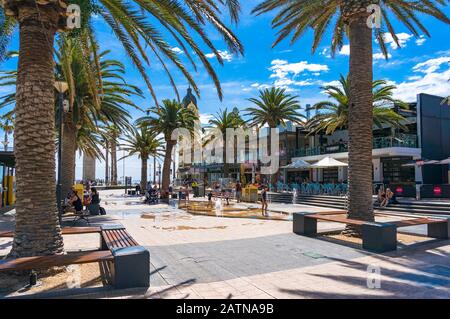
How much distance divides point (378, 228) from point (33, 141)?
292 inches

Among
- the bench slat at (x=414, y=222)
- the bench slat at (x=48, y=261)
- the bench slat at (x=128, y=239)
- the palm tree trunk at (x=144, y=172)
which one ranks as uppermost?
the palm tree trunk at (x=144, y=172)

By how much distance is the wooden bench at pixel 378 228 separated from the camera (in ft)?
27.2

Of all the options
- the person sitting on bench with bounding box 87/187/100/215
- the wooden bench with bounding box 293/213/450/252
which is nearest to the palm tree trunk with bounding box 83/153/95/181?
the person sitting on bench with bounding box 87/187/100/215

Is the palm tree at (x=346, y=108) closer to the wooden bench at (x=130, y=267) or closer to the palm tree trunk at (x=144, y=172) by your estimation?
the palm tree trunk at (x=144, y=172)

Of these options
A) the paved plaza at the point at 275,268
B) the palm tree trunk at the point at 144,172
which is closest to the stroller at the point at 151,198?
the palm tree trunk at the point at 144,172

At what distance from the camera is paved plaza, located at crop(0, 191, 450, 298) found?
5.36 metres

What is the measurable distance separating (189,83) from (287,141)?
124 feet

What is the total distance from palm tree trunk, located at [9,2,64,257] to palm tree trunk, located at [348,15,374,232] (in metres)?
7.89

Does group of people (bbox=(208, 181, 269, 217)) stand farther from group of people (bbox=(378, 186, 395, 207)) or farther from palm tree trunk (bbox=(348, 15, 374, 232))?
palm tree trunk (bbox=(348, 15, 374, 232))

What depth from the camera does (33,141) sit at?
637cm

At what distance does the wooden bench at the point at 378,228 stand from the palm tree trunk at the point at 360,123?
0.82 m

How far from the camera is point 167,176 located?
101 feet

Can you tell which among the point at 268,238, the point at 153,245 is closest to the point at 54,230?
the point at 153,245

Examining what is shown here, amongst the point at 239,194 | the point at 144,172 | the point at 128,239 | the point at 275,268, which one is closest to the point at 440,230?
the point at 275,268
